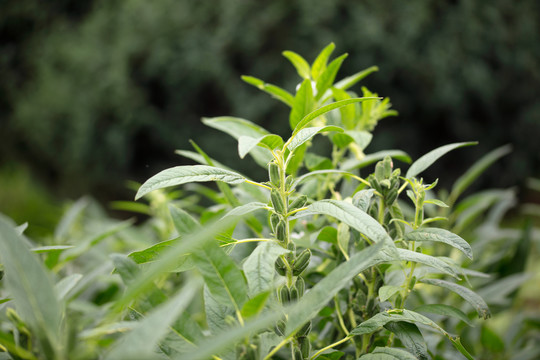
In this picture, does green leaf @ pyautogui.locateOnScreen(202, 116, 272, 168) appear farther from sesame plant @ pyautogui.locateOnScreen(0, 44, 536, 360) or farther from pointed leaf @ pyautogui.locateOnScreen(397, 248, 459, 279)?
pointed leaf @ pyautogui.locateOnScreen(397, 248, 459, 279)

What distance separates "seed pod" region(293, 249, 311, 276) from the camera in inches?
15.9

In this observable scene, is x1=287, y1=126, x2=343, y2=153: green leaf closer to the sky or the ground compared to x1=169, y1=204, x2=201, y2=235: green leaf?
closer to the sky

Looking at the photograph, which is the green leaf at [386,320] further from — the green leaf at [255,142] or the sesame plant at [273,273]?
the green leaf at [255,142]

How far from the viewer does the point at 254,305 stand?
0.32 metres

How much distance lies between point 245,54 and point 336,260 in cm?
349

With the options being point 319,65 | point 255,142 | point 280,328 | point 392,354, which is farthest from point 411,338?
point 319,65

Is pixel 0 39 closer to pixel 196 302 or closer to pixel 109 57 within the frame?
pixel 109 57

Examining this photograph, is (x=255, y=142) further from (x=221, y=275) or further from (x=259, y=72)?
(x=259, y=72)

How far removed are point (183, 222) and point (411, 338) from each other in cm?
26

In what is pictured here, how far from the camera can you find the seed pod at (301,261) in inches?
15.9

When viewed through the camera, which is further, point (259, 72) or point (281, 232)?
point (259, 72)

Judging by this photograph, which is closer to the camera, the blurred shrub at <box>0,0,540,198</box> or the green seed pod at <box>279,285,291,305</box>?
the green seed pod at <box>279,285,291,305</box>

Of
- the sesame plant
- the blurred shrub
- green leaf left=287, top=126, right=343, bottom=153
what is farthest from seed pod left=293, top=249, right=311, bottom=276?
the blurred shrub

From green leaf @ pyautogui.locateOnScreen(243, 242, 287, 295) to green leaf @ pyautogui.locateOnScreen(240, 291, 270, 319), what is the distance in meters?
0.01
